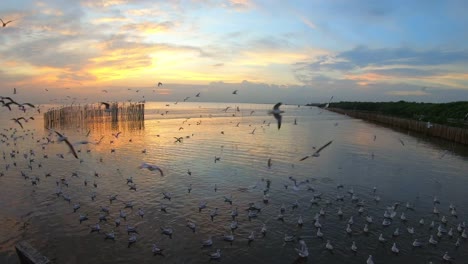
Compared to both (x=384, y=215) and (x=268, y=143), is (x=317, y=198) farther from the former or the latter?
(x=268, y=143)

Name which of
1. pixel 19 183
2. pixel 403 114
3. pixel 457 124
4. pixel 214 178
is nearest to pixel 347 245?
pixel 214 178

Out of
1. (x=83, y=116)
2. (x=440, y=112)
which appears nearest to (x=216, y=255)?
(x=83, y=116)

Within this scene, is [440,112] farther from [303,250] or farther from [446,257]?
[303,250]

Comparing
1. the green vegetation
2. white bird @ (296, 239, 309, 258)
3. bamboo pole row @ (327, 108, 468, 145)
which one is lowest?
white bird @ (296, 239, 309, 258)

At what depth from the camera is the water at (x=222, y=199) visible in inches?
633

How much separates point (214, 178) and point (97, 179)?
822 centimetres

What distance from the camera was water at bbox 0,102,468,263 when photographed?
633 inches

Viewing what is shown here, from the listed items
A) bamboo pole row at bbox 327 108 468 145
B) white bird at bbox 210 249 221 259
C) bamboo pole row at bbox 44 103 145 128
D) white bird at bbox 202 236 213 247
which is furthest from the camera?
bamboo pole row at bbox 44 103 145 128

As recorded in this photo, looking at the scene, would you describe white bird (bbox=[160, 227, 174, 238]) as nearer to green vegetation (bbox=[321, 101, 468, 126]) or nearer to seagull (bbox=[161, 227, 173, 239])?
seagull (bbox=[161, 227, 173, 239])

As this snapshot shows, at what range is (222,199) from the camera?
2277cm

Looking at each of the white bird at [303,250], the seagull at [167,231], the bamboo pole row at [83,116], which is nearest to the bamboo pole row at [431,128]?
the white bird at [303,250]

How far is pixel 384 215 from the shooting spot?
19297 mm

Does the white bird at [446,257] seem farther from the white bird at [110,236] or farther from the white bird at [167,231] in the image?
the white bird at [110,236]

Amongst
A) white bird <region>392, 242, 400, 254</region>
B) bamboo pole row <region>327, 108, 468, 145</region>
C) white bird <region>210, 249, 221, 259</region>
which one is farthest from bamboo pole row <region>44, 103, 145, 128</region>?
white bird <region>392, 242, 400, 254</region>
